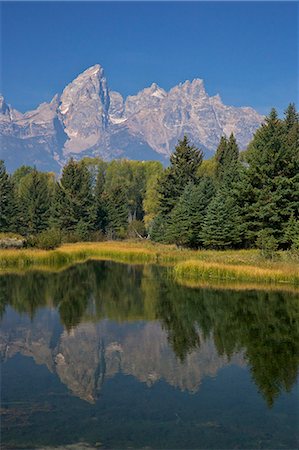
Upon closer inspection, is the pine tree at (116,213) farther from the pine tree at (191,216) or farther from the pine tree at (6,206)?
the pine tree at (191,216)

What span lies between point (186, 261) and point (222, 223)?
14678 mm

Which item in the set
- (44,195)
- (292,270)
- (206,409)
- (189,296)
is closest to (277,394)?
(206,409)

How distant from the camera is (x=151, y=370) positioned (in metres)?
17.3

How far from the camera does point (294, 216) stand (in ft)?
174

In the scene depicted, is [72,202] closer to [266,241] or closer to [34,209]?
[34,209]

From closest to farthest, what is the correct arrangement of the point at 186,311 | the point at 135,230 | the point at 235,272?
the point at 186,311 → the point at 235,272 → the point at 135,230

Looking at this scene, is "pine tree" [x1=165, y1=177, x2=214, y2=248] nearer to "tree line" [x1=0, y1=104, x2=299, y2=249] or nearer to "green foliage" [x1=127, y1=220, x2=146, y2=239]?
"tree line" [x1=0, y1=104, x2=299, y2=249]

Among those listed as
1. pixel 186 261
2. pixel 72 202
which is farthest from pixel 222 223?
pixel 72 202

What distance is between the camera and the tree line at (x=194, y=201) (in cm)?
5200

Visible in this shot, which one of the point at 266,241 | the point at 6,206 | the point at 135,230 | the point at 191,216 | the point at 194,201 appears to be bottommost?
the point at 266,241

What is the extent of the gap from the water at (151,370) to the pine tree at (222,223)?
73.4ft

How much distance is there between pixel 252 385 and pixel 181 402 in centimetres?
269

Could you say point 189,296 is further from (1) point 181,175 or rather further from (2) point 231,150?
(2) point 231,150

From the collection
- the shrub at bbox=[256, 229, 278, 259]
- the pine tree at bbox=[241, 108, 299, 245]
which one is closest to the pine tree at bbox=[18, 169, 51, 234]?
the pine tree at bbox=[241, 108, 299, 245]
